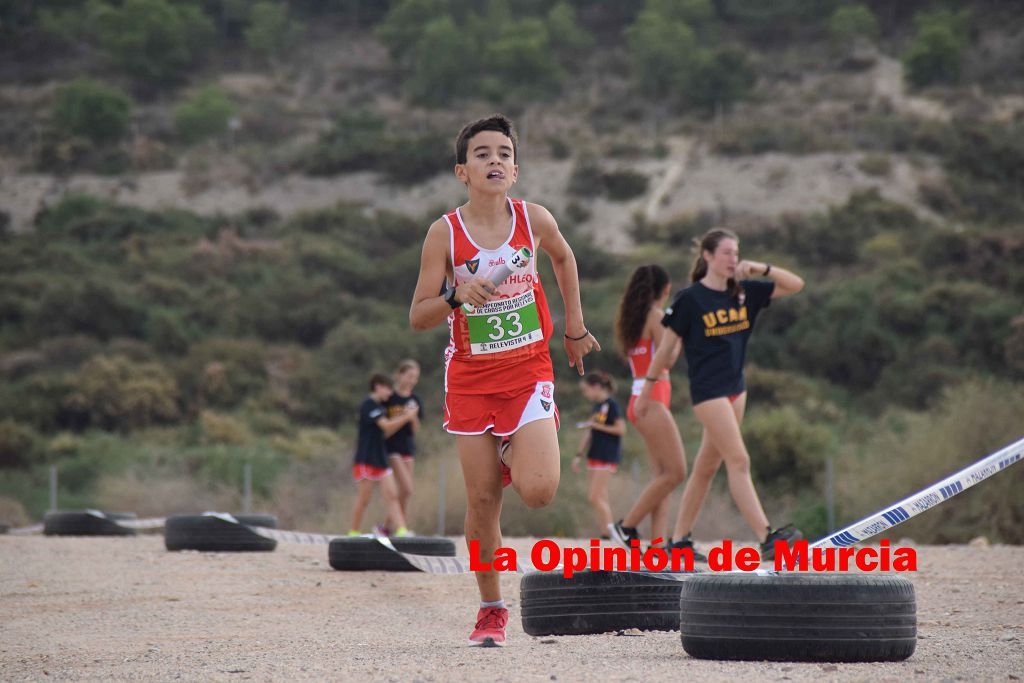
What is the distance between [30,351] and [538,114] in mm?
43746

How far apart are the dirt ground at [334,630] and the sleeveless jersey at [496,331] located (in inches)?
44.0

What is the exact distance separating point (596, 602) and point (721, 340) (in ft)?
9.59

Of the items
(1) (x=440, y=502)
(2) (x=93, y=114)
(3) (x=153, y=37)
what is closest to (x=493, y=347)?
(1) (x=440, y=502)

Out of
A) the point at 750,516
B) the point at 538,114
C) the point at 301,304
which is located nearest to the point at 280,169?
the point at 538,114

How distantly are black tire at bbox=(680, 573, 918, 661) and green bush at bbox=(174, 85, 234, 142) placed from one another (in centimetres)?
7911

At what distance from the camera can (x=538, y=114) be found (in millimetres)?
83688

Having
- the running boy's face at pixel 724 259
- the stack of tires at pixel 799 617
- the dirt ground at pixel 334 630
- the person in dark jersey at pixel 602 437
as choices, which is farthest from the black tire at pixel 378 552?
the stack of tires at pixel 799 617

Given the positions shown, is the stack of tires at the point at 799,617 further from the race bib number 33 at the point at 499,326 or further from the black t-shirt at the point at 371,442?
the black t-shirt at the point at 371,442

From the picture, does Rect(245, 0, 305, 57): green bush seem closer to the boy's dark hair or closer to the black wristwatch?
the boy's dark hair

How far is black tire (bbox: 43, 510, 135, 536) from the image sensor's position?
55.6 feet

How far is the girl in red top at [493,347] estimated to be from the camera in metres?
5.70

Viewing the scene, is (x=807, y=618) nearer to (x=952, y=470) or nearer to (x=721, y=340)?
(x=721, y=340)

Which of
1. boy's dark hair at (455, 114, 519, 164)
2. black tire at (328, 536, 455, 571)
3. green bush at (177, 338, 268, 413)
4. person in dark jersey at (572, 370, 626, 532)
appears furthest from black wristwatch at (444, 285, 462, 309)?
green bush at (177, 338, 268, 413)

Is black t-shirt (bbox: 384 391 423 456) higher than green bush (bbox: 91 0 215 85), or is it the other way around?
green bush (bbox: 91 0 215 85)
